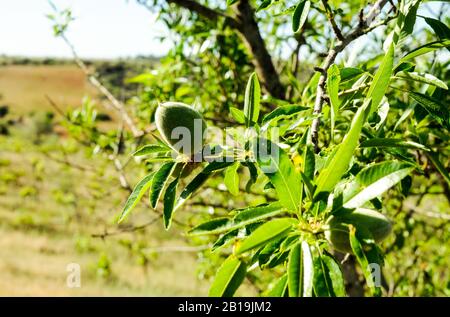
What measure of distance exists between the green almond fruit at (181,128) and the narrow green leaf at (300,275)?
0.28 meters

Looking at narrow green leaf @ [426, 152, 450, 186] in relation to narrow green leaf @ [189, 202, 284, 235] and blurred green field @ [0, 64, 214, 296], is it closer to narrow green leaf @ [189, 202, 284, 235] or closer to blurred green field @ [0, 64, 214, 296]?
narrow green leaf @ [189, 202, 284, 235]

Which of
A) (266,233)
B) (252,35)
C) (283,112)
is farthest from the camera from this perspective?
(252,35)

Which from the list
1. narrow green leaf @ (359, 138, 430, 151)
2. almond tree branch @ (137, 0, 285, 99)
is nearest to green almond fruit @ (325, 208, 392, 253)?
narrow green leaf @ (359, 138, 430, 151)

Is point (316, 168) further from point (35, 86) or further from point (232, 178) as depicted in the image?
point (35, 86)

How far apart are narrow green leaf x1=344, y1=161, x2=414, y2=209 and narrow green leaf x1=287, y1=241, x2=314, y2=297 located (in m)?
0.09

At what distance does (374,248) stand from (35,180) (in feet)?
43.7

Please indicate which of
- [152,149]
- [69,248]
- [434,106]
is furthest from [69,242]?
[434,106]

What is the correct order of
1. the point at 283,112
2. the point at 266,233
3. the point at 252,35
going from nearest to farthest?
the point at 266,233, the point at 283,112, the point at 252,35

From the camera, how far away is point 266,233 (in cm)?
53

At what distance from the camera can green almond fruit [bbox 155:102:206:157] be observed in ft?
2.47

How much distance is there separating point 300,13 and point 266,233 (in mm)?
458
